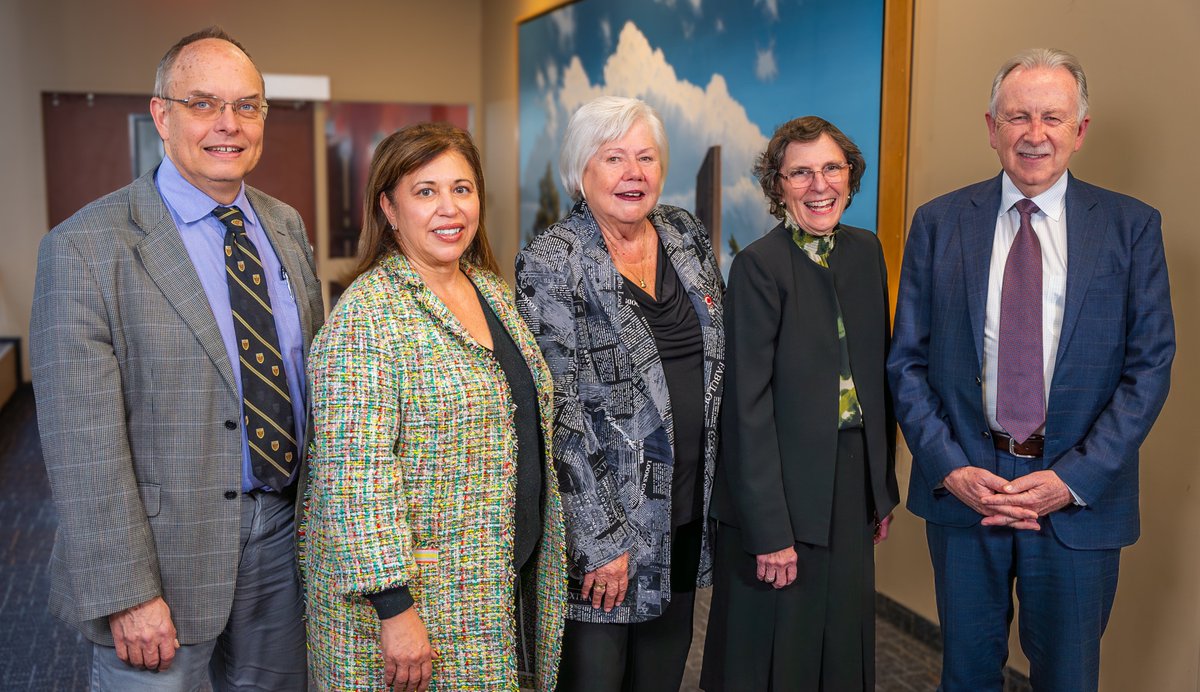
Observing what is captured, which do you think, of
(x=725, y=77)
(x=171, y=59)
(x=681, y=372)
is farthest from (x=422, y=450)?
(x=725, y=77)

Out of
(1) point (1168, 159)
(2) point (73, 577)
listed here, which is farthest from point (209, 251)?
(1) point (1168, 159)

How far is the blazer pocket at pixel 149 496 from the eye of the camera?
2.00 metres

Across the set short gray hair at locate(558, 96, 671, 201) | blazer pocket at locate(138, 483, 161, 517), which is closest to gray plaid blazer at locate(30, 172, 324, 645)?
blazer pocket at locate(138, 483, 161, 517)

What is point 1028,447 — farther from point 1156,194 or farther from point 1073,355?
point 1156,194

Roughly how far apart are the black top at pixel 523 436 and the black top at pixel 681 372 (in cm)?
38

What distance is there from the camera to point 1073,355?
2268mm

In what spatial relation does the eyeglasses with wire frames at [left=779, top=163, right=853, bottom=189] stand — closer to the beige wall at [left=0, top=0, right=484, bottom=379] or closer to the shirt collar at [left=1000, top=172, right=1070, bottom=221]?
the shirt collar at [left=1000, top=172, right=1070, bottom=221]

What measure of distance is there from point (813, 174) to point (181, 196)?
1.41m

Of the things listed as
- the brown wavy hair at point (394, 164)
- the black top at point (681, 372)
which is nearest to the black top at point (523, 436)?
the brown wavy hair at point (394, 164)

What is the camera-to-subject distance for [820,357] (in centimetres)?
237

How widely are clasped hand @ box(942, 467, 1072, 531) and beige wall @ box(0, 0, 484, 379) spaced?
735 cm

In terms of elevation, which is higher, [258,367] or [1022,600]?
[258,367]

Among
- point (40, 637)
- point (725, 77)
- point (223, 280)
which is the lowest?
point (40, 637)

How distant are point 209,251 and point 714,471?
1.28m
